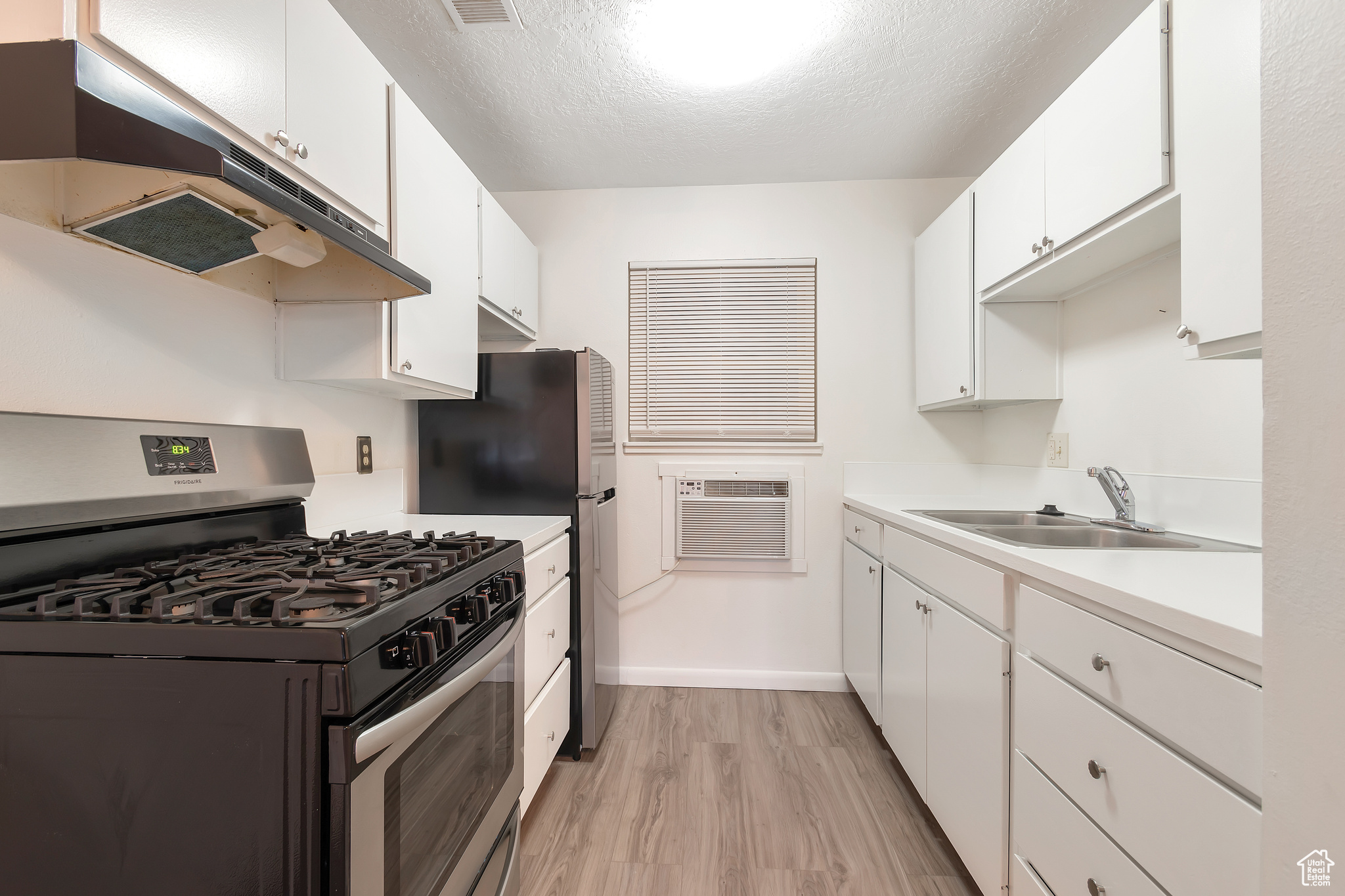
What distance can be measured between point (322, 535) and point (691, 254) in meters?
2.04

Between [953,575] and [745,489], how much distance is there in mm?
1282

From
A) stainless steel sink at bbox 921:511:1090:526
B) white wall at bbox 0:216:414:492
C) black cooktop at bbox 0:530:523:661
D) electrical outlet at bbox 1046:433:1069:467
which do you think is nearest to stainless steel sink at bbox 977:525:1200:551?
stainless steel sink at bbox 921:511:1090:526

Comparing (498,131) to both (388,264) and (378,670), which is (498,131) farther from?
(378,670)

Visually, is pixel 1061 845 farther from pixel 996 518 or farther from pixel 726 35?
pixel 726 35

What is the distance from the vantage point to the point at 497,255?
85.4 inches

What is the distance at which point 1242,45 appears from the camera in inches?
39.2

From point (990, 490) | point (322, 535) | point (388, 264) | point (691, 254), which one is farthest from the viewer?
point (691, 254)

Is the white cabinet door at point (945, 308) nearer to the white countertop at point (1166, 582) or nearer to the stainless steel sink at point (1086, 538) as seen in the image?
the stainless steel sink at point (1086, 538)

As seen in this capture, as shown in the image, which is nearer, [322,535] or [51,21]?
[51,21]

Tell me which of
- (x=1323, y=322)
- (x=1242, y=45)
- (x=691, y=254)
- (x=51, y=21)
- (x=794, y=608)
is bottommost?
(x=794, y=608)

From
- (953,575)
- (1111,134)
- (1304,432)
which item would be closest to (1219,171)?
(1111,134)

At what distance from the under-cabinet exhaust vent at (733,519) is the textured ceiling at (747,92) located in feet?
4.99

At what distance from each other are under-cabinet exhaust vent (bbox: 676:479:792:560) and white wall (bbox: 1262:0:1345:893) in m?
2.10

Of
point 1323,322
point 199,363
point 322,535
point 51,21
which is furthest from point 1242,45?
point 322,535
